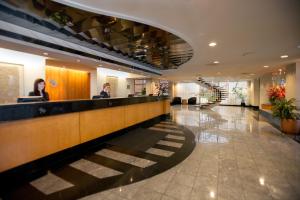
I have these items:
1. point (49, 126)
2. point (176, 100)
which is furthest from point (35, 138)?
point (176, 100)

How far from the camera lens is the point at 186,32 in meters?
3.30

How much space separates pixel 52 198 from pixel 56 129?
123cm

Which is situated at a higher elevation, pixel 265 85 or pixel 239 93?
pixel 265 85

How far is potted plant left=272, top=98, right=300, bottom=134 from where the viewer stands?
5.11m

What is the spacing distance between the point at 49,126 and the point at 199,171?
275 centimetres

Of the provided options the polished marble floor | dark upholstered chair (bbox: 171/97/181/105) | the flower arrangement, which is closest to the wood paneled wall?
the polished marble floor

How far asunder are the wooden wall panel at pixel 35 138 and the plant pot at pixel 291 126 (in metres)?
6.54

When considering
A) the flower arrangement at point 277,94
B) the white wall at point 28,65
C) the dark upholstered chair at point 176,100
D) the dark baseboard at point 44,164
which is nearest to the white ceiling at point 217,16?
the dark baseboard at point 44,164

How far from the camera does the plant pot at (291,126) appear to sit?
16.7 feet

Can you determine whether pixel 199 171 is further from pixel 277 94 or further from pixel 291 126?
pixel 277 94

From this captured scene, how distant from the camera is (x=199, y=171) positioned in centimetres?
265

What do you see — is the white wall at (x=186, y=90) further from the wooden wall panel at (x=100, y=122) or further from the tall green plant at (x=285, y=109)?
the wooden wall panel at (x=100, y=122)

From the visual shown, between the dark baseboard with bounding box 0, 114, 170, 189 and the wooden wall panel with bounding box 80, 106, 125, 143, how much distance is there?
20 centimetres

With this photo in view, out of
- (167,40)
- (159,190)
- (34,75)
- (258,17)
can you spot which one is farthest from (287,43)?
A: (34,75)
